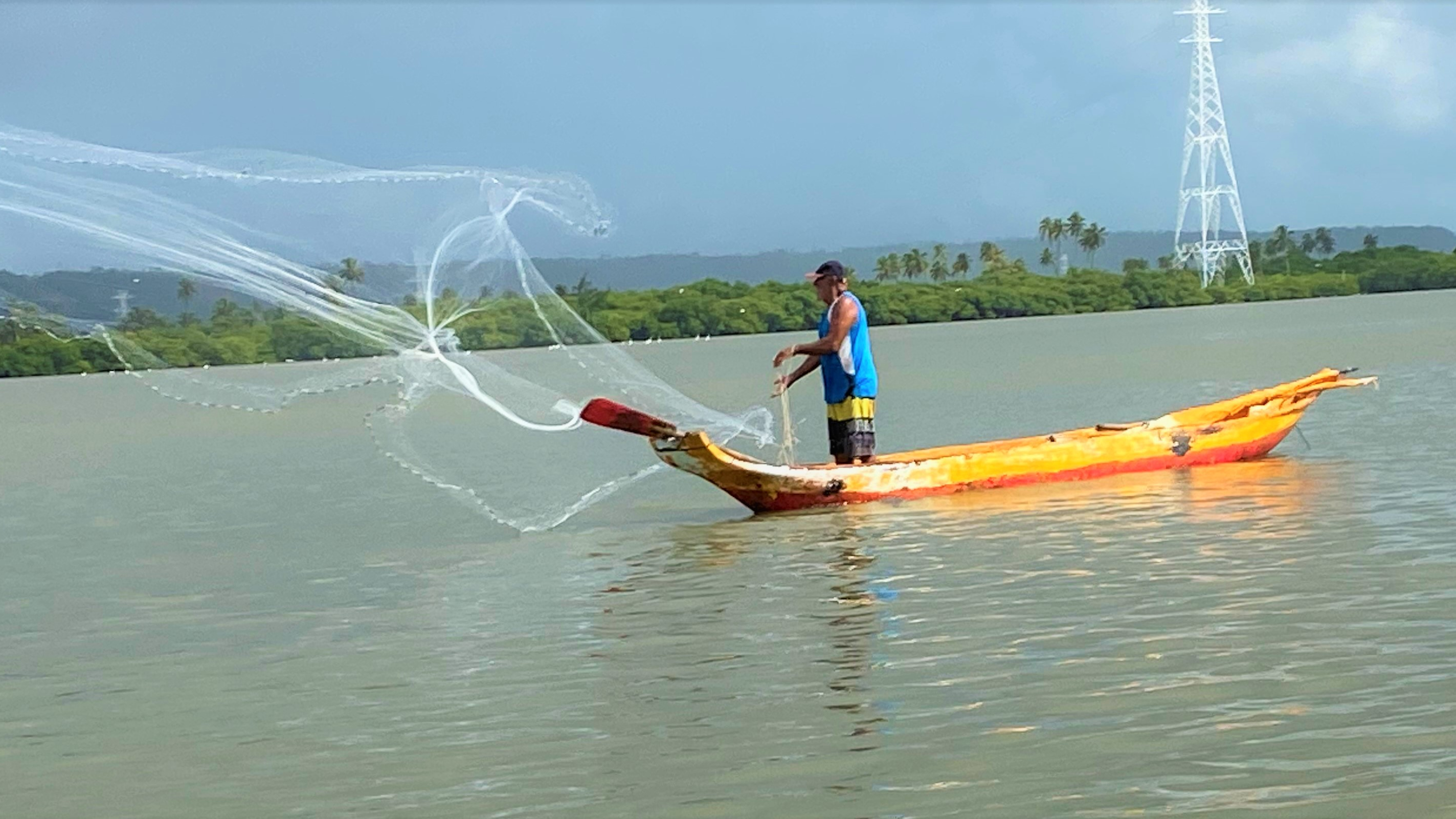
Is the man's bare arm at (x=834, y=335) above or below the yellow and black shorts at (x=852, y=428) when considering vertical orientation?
above

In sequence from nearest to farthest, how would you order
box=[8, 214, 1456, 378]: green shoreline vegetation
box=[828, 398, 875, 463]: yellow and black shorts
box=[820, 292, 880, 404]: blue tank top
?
box=[820, 292, 880, 404]: blue tank top, box=[828, 398, 875, 463]: yellow and black shorts, box=[8, 214, 1456, 378]: green shoreline vegetation

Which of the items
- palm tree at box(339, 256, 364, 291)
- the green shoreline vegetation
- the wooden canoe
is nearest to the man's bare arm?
the wooden canoe

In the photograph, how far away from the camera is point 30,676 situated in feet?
36.8

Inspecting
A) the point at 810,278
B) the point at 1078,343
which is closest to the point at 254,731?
the point at 810,278

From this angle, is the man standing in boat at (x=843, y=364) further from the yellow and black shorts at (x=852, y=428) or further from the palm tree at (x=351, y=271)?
the palm tree at (x=351, y=271)

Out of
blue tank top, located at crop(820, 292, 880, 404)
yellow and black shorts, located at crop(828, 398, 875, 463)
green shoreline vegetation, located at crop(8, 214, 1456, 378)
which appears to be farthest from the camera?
green shoreline vegetation, located at crop(8, 214, 1456, 378)

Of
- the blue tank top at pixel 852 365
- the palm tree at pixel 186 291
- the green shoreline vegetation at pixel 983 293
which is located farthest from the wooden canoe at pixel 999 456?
the green shoreline vegetation at pixel 983 293

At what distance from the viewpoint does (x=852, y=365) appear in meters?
15.5

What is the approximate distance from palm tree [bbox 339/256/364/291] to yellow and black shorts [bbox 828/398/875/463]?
4493 millimetres

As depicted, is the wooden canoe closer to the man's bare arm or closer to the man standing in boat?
the man standing in boat

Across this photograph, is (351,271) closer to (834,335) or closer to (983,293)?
(834,335)

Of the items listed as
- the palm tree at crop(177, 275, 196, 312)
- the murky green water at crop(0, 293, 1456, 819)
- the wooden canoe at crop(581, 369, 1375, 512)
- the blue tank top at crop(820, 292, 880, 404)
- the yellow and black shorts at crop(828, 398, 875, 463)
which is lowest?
the murky green water at crop(0, 293, 1456, 819)

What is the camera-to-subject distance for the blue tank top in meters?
15.4

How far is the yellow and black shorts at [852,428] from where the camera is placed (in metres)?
15.9
